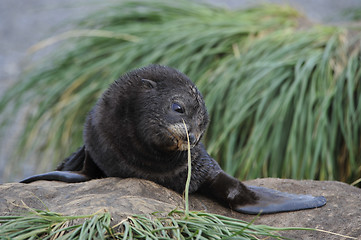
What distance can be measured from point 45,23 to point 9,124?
245 inches

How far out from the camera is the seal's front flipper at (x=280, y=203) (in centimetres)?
310

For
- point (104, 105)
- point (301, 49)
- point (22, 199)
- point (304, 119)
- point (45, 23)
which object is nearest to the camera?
point (22, 199)

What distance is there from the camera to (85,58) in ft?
19.9

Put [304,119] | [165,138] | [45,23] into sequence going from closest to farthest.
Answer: [165,138]
[304,119]
[45,23]

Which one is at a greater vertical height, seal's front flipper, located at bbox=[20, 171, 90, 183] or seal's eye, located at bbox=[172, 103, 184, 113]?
seal's eye, located at bbox=[172, 103, 184, 113]

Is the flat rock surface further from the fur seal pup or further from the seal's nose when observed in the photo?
the seal's nose

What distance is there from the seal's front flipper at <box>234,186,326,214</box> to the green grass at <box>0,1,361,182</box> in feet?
4.78

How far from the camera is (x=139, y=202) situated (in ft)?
8.69

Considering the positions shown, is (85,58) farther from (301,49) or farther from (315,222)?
(315,222)

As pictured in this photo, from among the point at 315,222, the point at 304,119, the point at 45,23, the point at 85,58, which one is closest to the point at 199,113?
the point at 315,222

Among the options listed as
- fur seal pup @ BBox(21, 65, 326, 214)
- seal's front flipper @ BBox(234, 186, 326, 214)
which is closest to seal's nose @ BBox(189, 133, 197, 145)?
fur seal pup @ BBox(21, 65, 326, 214)

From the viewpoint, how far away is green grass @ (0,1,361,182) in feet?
15.8

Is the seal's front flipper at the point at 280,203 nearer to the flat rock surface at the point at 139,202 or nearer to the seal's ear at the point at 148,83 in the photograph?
the flat rock surface at the point at 139,202

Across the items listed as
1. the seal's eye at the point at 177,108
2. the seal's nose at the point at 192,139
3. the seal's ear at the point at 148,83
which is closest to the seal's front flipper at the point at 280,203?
the seal's nose at the point at 192,139
